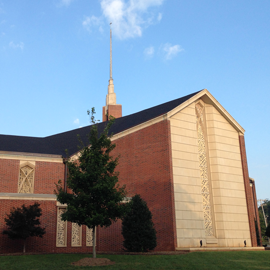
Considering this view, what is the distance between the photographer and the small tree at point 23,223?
63.1ft

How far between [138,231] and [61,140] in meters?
16.2

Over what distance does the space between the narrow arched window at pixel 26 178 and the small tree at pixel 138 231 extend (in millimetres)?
9032

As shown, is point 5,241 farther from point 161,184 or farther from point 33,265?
point 161,184

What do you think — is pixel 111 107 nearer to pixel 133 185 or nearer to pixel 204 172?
pixel 133 185

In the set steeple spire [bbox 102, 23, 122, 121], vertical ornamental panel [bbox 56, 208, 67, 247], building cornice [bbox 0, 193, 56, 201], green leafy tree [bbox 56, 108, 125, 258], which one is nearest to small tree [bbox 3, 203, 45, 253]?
building cornice [bbox 0, 193, 56, 201]

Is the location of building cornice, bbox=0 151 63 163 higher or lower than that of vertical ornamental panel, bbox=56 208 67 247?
higher

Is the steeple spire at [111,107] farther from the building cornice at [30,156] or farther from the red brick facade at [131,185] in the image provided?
the building cornice at [30,156]

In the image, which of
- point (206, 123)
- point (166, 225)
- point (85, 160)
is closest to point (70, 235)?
point (166, 225)

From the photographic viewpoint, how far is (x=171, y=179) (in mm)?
24297

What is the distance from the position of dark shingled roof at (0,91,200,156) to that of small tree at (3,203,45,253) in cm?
839

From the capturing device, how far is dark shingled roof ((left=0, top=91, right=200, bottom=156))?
91.8 ft

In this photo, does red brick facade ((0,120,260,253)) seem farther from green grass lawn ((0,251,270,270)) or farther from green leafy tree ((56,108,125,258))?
green leafy tree ((56,108,125,258))

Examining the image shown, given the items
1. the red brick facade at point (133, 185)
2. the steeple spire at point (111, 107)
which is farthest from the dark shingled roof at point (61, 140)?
the steeple spire at point (111, 107)

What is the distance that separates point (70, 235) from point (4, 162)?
7759mm
